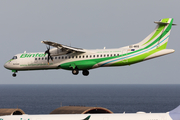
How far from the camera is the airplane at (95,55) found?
2447 inches

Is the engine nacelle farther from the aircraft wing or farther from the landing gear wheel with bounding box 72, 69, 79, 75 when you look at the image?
the landing gear wheel with bounding box 72, 69, 79, 75

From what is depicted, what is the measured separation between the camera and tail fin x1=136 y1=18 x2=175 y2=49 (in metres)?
64.6

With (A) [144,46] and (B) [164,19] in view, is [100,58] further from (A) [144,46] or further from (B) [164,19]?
(B) [164,19]

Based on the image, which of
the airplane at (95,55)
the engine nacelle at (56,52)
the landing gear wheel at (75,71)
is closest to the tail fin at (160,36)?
the airplane at (95,55)

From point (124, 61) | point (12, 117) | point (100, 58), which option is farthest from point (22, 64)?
point (12, 117)

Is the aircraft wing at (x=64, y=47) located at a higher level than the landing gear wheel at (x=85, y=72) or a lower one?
higher

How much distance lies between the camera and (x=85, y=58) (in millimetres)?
65188

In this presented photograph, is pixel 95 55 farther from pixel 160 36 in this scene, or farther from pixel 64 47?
pixel 160 36

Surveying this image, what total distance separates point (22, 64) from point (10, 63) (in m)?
2.99

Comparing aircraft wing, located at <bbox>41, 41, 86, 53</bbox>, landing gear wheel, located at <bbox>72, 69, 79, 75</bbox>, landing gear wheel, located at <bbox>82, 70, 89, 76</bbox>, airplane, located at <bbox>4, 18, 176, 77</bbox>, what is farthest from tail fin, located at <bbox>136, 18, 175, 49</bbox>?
landing gear wheel, located at <bbox>72, 69, 79, 75</bbox>

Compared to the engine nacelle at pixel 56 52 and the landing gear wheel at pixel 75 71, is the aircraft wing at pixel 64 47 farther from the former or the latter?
the landing gear wheel at pixel 75 71

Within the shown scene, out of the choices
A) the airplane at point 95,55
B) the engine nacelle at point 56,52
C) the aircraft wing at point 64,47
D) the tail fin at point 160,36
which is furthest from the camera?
the engine nacelle at point 56,52

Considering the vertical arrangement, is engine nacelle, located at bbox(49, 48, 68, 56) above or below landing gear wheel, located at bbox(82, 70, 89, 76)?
above

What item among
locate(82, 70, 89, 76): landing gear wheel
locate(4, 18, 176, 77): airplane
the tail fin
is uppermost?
the tail fin
